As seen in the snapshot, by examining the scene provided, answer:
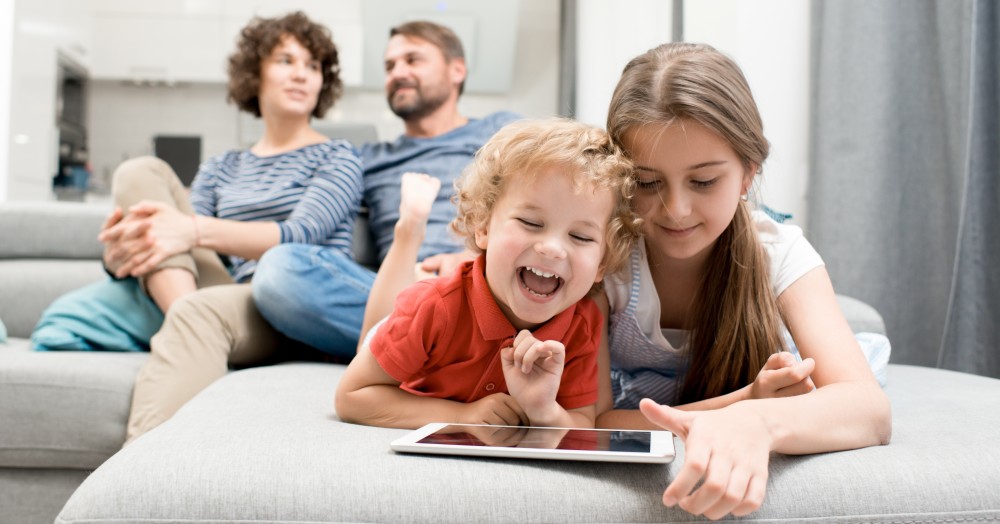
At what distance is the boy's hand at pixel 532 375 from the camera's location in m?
0.94

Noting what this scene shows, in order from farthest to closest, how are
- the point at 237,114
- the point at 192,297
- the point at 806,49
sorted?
1. the point at 237,114
2. the point at 806,49
3. the point at 192,297

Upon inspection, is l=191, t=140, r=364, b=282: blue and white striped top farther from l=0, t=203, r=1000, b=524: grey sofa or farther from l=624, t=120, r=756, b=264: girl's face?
l=624, t=120, r=756, b=264: girl's face

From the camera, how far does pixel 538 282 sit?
1.03 meters

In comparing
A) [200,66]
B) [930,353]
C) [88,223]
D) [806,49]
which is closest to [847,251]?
[930,353]

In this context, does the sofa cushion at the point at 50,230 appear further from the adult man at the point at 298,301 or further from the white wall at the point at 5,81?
the white wall at the point at 5,81

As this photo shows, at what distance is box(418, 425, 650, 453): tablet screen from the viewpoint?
2.79ft

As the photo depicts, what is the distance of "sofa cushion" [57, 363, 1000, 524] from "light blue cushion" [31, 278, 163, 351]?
930mm

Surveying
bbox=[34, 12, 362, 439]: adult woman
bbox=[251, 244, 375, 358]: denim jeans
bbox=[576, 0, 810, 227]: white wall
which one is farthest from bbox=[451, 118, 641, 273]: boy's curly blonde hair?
bbox=[576, 0, 810, 227]: white wall

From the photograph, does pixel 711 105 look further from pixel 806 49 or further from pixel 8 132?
pixel 8 132

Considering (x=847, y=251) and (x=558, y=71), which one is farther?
(x=558, y=71)

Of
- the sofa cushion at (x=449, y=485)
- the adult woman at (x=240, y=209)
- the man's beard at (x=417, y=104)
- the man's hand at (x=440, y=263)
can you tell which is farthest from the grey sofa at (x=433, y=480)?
the man's beard at (x=417, y=104)

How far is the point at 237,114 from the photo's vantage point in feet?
19.7

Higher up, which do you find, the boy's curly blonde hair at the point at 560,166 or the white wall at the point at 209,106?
the white wall at the point at 209,106

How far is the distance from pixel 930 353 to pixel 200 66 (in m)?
4.96
